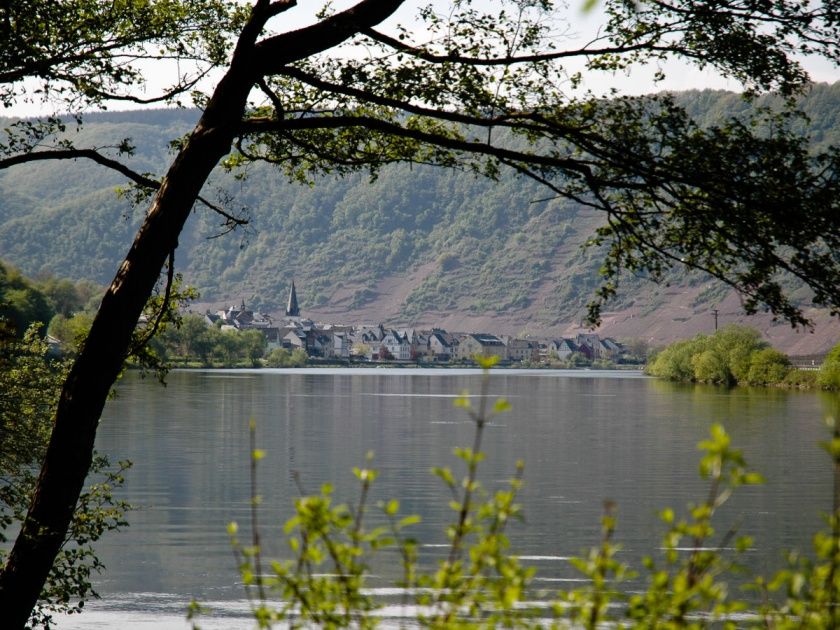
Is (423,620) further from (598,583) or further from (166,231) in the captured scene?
(166,231)

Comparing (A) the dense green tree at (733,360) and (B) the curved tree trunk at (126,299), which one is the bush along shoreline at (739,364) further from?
(B) the curved tree trunk at (126,299)

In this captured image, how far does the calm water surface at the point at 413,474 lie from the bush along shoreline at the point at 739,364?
25.9 metres

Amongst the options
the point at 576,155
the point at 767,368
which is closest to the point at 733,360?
the point at 767,368

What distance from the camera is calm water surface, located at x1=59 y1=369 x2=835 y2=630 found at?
17516 millimetres

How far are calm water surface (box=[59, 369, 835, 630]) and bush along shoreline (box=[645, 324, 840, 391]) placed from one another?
25.9 metres

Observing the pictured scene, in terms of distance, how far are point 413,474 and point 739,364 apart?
6357cm

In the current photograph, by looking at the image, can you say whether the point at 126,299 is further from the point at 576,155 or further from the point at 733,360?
the point at 733,360

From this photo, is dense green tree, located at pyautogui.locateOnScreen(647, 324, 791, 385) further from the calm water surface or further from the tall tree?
the tall tree

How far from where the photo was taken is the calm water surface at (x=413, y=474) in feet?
57.5

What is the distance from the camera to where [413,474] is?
1135 inches

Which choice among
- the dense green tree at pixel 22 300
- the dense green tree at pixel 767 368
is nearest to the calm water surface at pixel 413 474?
the dense green tree at pixel 22 300

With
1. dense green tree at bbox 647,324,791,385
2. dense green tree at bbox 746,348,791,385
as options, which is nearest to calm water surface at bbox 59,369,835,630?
dense green tree at bbox 746,348,791,385

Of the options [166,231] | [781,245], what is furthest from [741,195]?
[166,231]

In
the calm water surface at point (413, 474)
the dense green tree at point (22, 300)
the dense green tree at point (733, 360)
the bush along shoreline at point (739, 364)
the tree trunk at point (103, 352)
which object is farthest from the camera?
the dense green tree at point (733, 360)
